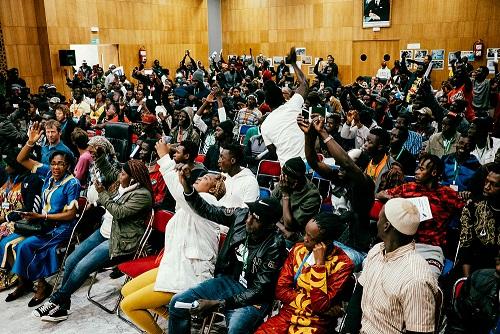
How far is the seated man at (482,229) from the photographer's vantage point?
10.2ft

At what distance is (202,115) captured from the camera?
781 centimetres

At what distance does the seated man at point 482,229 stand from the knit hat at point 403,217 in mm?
1207

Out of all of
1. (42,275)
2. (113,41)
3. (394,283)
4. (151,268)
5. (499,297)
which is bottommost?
(42,275)

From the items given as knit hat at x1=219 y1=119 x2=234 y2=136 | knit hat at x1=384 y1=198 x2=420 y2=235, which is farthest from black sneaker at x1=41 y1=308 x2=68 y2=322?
knit hat at x1=384 y1=198 x2=420 y2=235

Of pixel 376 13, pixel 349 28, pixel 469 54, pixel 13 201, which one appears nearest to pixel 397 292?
pixel 13 201

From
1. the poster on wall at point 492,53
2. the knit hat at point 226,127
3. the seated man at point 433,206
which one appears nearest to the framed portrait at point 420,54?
the poster on wall at point 492,53

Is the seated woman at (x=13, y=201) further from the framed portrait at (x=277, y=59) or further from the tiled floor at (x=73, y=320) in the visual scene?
the framed portrait at (x=277, y=59)

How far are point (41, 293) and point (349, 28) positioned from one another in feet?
53.0

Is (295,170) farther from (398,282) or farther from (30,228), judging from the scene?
(30,228)

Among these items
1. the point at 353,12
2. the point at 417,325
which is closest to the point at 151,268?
the point at 417,325

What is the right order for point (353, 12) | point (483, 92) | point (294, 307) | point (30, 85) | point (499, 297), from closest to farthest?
1. point (499, 297)
2. point (294, 307)
3. point (483, 92)
4. point (30, 85)
5. point (353, 12)

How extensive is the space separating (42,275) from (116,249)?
1019mm

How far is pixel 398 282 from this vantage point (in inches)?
86.5

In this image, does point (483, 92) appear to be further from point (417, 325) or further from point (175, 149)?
point (417, 325)
